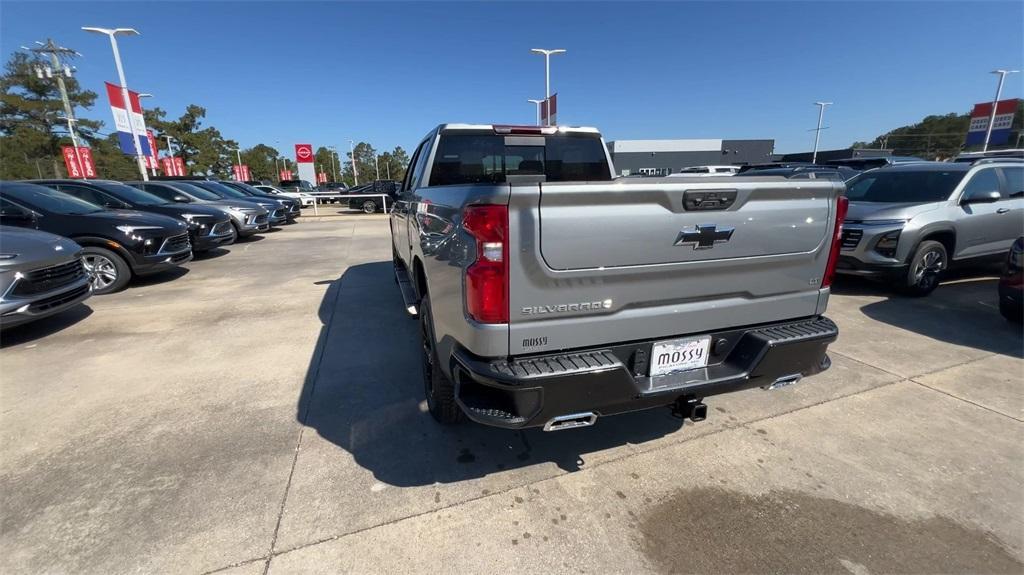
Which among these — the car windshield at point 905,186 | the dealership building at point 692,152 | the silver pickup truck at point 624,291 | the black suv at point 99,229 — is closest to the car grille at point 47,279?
the black suv at point 99,229

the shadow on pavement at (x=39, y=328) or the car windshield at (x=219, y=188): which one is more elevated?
the car windshield at (x=219, y=188)

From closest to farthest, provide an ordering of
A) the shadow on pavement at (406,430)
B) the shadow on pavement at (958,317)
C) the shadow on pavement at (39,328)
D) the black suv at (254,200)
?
1. the shadow on pavement at (406,430)
2. the shadow on pavement at (958,317)
3. the shadow on pavement at (39,328)
4. the black suv at (254,200)

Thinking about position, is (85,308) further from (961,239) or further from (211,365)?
(961,239)

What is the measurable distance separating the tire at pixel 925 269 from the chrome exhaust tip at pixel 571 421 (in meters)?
5.86

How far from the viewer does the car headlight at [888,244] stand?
542 centimetres

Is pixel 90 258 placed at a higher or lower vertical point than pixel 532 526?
higher

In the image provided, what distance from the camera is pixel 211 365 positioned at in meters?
4.00

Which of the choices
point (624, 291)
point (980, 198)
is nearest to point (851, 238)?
point (980, 198)

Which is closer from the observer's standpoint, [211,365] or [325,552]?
[325,552]

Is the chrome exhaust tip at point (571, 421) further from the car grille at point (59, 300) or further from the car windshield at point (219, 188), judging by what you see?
the car windshield at point (219, 188)

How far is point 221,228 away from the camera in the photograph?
378 inches

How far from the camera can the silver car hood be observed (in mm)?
5496

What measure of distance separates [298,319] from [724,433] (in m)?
4.72

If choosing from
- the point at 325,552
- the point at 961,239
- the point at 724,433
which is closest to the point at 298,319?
the point at 325,552
